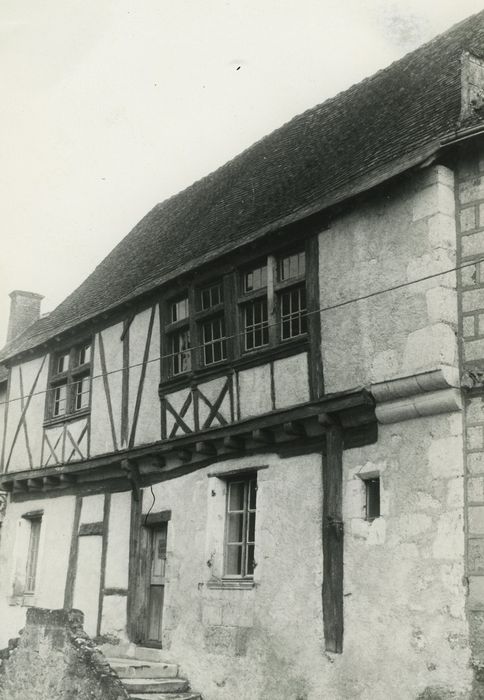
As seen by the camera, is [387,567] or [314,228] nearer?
[387,567]

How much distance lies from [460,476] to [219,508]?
13.0 feet

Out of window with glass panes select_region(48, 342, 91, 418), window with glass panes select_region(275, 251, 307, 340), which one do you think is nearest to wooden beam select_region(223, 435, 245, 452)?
window with glass panes select_region(275, 251, 307, 340)

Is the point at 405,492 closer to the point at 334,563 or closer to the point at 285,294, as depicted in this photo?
the point at 334,563

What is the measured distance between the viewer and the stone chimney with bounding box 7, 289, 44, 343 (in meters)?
20.1

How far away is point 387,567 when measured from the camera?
875 cm

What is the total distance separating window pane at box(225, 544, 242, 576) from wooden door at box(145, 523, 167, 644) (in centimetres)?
140

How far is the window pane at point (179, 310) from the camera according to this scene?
12469 millimetres

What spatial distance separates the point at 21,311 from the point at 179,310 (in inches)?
348

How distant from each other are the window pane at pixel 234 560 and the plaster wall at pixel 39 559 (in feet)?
13.2

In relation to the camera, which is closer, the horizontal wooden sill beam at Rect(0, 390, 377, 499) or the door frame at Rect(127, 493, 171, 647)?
the horizontal wooden sill beam at Rect(0, 390, 377, 499)

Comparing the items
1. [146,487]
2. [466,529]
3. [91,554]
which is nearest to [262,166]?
[146,487]

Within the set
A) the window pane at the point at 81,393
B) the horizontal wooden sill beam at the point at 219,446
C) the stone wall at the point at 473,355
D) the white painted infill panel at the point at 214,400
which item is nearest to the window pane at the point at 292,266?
the white painted infill panel at the point at 214,400

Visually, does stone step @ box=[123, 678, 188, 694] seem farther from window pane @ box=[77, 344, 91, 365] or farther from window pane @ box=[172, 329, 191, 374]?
window pane @ box=[77, 344, 91, 365]

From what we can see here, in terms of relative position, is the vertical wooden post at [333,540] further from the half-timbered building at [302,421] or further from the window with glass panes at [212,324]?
the window with glass panes at [212,324]
